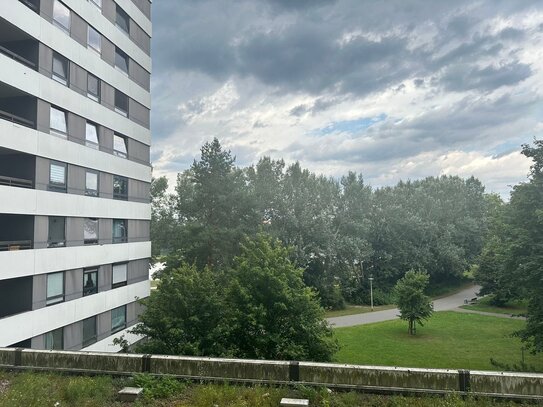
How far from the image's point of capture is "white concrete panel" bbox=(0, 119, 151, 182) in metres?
15.8

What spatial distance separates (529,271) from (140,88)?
2545 centimetres

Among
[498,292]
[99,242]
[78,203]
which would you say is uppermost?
[78,203]

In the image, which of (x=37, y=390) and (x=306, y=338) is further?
(x=306, y=338)

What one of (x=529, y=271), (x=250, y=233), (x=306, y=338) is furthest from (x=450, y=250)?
(x=306, y=338)

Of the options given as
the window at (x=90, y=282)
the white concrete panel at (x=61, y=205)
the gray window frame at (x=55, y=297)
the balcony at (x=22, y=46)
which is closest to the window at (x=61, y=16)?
the balcony at (x=22, y=46)

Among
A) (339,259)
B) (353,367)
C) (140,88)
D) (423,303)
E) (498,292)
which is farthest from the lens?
(339,259)

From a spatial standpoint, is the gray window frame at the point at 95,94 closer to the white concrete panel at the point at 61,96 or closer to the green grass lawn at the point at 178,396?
the white concrete panel at the point at 61,96

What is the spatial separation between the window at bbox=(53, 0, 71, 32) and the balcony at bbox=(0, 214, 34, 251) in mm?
9447

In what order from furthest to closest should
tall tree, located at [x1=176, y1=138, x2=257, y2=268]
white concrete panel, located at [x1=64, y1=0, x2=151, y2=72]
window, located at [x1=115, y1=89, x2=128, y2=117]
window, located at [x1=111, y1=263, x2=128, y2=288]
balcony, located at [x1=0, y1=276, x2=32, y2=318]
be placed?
tall tree, located at [x1=176, y1=138, x2=257, y2=268] < window, located at [x1=115, y1=89, x2=128, y2=117] < window, located at [x1=111, y1=263, x2=128, y2=288] < white concrete panel, located at [x1=64, y1=0, x2=151, y2=72] < balcony, located at [x1=0, y1=276, x2=32, y2=318]

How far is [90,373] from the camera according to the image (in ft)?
30.1

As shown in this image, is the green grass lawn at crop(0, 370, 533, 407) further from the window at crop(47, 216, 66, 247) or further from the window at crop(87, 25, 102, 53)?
→ the window at crop(87, 25, 102, 53)

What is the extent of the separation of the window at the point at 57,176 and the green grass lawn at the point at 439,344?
16341mm

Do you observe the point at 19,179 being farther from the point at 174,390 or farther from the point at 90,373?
the point at 174,390

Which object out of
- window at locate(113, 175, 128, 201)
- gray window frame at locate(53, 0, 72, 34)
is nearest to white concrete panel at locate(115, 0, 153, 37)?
gray window frame at locate(53, 0, 72, 34)
